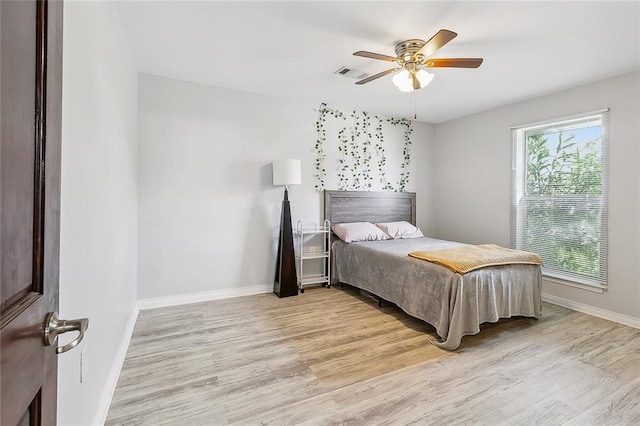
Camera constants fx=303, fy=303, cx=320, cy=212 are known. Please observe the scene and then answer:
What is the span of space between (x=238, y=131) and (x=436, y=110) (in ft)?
9.21

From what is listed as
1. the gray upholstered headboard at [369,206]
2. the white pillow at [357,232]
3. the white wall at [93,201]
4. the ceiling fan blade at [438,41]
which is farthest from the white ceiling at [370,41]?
the white pillow at [357,232]

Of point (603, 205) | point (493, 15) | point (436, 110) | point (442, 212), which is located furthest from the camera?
point (442, 212)

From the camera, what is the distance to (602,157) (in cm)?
317

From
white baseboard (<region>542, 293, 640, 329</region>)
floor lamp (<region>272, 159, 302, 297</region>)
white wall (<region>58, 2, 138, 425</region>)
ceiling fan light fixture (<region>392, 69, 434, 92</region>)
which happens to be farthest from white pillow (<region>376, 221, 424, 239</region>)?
white wall (<region>58, 2, 138, 425</region>)

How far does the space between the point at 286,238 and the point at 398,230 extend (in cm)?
161

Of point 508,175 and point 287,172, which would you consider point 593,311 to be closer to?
point 508,175

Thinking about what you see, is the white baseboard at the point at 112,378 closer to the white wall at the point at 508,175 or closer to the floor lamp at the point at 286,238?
the floor lamp at the point at 286,238

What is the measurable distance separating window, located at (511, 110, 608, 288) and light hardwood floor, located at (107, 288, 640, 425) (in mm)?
667

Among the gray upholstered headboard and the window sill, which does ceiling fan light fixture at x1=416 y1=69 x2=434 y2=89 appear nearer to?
the gray upholstered headboard

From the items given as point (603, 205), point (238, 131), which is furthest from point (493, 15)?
point (238, 131)

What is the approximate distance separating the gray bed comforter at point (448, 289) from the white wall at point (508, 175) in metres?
0.87

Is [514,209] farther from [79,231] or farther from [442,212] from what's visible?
[79,231]

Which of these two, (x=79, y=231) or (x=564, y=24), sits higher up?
(x=564, y=24)

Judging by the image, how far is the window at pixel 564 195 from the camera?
3234 mm
